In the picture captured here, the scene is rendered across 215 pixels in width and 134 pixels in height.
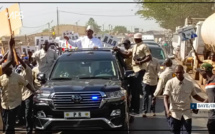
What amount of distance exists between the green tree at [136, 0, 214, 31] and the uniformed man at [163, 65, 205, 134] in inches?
1615

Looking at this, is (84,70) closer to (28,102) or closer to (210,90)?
(28,102)

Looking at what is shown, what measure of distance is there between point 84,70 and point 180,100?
8.09ft

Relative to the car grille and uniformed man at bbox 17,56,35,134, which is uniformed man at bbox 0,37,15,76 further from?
uniformed man at bbox 17,56,35,134

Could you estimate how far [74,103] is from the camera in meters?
7.09

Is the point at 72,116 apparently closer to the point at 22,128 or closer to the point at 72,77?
the point at 72,77

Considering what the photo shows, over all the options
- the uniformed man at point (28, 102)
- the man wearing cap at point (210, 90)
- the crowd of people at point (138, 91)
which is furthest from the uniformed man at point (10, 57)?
the man wearing cap at point (210, 90)

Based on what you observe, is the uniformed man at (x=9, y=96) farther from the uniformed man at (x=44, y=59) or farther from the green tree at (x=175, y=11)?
the green tree at (x=175, y=11)

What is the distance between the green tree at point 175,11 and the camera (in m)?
51.4

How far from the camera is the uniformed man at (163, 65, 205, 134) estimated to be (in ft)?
21.0

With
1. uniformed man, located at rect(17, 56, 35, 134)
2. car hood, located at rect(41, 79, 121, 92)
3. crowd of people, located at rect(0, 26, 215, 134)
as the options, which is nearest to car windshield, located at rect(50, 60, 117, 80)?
car hood, located at rect(41, 79, 121, 92)

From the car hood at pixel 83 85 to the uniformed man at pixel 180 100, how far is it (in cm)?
124

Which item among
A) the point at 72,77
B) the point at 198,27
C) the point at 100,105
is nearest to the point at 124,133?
the point at 100,105

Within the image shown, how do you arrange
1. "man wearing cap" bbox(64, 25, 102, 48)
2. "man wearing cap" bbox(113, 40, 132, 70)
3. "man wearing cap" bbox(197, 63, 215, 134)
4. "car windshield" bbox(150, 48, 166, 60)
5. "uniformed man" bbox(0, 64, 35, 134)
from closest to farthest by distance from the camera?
"man wearing cap" bbox(197, 63, 215, 134) → "uniformed man" bbox(0, 64, 35, 134) → "man wearing cap" bbox(113, 40, 132, 70) → "man wearing cap" bbox(64, 25, 102, 48) → "car windshield" bbox(150, 48, 166, 60)

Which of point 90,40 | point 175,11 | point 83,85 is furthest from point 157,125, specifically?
point 175,11
